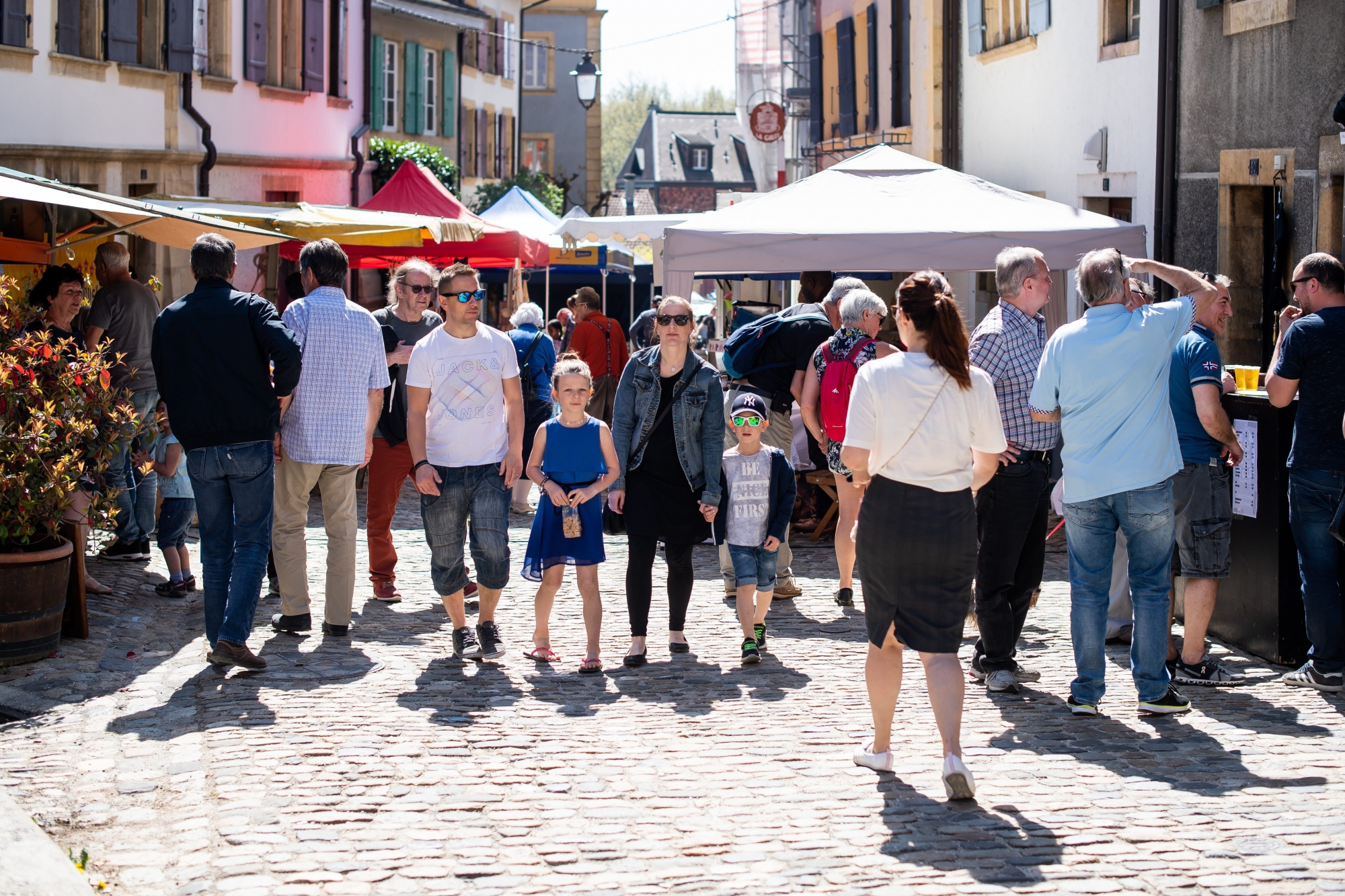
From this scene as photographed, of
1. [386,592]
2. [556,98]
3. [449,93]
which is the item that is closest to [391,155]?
[449,93]

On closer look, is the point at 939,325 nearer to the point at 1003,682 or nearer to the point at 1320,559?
the point at 1003,682

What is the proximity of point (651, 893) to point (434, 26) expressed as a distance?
104ft

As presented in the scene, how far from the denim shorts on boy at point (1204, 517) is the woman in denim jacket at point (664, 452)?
2.06 m

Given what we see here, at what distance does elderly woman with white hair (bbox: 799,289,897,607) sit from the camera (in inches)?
324

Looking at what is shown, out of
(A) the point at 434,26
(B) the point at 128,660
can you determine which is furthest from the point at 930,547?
(A) the point at 434,26

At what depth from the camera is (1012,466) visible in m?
6.57

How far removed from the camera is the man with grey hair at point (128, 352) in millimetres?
9586

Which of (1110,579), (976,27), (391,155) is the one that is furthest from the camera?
(391,155)

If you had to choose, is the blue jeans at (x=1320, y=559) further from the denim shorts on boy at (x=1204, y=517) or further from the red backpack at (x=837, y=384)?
the red backpack at (x=837, y=384)

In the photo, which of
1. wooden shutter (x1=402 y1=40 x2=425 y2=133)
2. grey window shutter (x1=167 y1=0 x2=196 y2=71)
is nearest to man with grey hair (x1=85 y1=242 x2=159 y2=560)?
grey window shutter (x1=167 y1=0 x2=196 y2=71)

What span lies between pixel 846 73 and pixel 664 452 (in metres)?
20.1

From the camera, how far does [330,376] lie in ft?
24.8

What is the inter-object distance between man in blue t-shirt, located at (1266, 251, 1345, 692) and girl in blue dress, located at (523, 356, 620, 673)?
2.98 m

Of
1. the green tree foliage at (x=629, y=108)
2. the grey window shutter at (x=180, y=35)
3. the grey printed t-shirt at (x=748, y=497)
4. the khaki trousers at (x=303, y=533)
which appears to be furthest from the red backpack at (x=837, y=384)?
the green tree foliage at (x=629, y=108)
